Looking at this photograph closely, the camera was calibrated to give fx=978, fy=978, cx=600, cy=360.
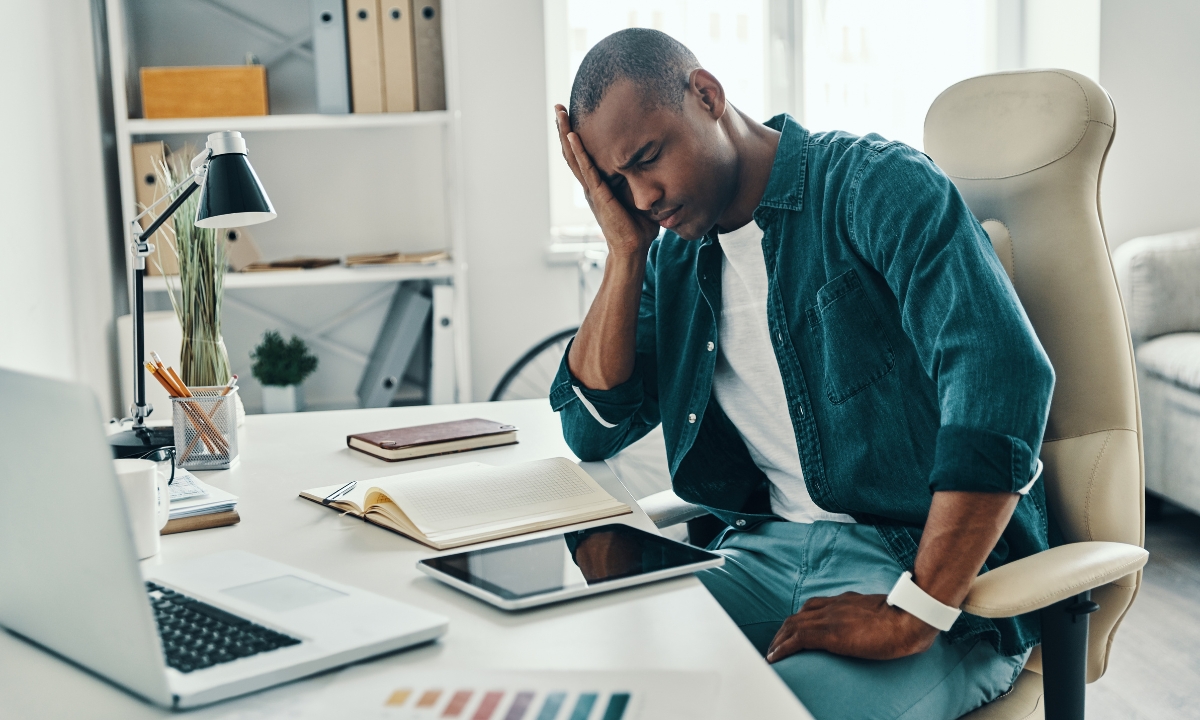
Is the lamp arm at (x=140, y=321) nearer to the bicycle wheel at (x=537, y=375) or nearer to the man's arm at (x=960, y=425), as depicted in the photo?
the man's arm at (x=960, y=425)

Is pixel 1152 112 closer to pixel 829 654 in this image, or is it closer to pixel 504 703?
pixel 829 654

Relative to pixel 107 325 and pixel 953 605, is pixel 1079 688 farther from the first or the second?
pixel 107 325

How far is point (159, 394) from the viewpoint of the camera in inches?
64.7

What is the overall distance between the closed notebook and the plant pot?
1.42 metres

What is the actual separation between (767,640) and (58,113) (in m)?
2.01

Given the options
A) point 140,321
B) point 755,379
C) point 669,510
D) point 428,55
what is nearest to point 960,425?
point 755,379

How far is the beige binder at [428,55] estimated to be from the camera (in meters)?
2.64

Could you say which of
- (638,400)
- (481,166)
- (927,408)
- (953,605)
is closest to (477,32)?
(481,166)

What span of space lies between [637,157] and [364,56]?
64.9 inches

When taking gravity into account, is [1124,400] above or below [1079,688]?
above

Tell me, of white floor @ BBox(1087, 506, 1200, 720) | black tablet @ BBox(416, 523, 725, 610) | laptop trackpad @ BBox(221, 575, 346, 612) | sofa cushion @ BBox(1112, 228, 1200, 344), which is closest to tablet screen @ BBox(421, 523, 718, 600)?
black tablet @ BBox(416, 523, 725, 610)

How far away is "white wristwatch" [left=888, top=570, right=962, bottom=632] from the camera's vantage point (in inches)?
34.6

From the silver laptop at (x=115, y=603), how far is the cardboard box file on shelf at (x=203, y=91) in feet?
6.96

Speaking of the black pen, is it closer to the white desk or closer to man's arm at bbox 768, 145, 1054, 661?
the white desk
